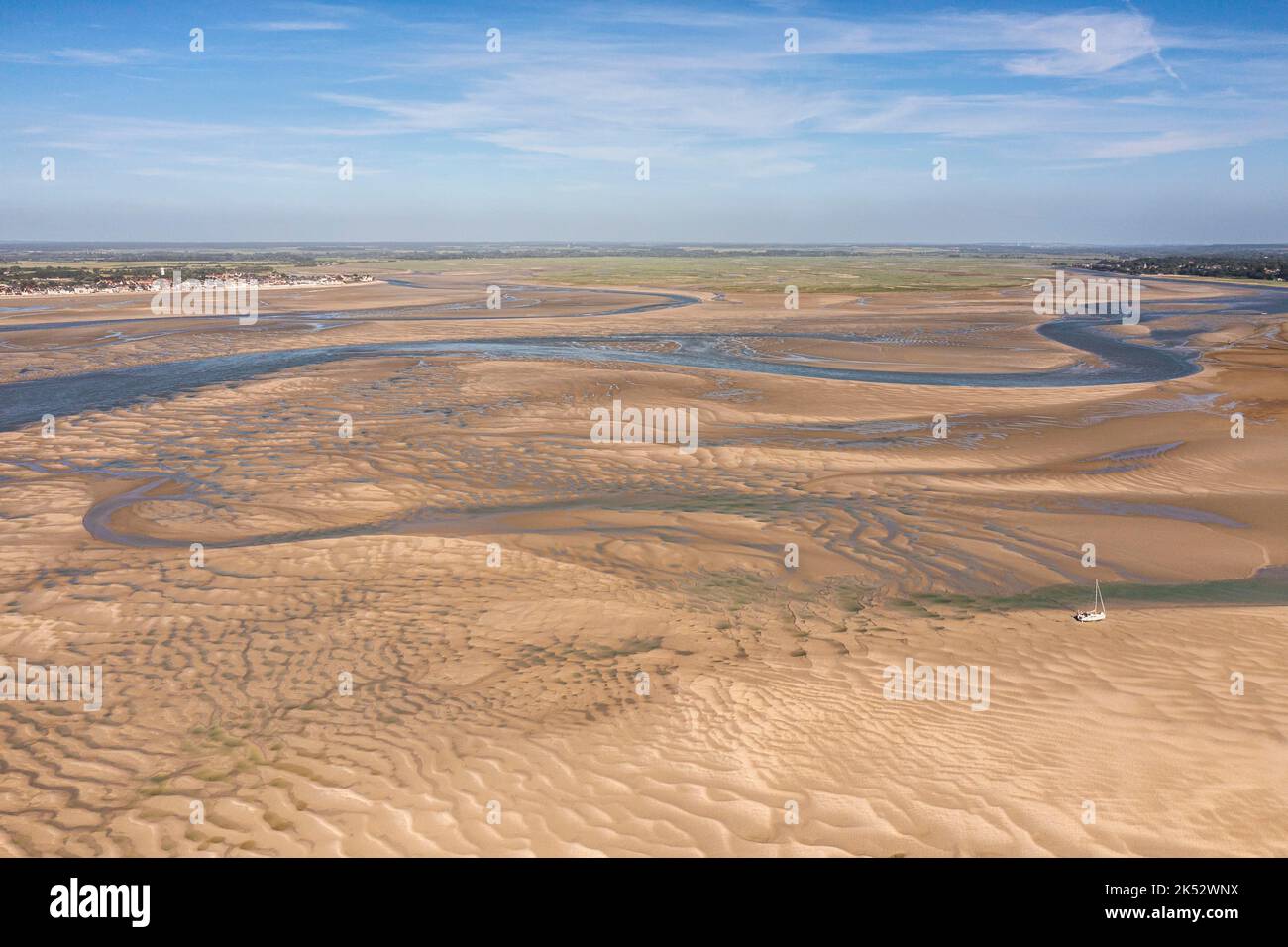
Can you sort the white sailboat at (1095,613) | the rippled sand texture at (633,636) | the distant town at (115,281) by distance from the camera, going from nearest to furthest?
the rippled sand texture at (633,636) < the white sailboat at (1095,613) < the distant town at (115,281)

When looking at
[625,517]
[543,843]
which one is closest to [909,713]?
[543,843]

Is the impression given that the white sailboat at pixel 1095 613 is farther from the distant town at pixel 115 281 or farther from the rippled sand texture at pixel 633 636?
the distant town at pixel 115 281

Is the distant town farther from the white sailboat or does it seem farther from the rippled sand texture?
the white sailboat

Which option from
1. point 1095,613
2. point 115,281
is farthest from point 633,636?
point 115,281

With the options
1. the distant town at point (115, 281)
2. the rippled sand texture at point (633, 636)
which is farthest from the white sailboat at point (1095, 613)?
the distant town at point (115, 281)

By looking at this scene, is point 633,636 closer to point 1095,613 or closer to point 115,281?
point 1095,613

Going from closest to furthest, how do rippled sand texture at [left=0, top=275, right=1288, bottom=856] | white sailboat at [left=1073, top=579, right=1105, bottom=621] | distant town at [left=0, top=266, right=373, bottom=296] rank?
rippled sand texture at [left=0, top=275, right=1288, bottom=856], white sailboat at [left=1073, top=579, right=1105, bottom=621], distant town at [left=0, top=266, right=373, bottom=296]

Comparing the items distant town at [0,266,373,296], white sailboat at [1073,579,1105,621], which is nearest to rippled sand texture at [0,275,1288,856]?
white sailboat at [1073,579,1105,621]

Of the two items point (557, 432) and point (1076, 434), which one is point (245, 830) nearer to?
point (557, 432)

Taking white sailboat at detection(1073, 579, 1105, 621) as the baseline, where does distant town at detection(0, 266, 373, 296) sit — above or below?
above
